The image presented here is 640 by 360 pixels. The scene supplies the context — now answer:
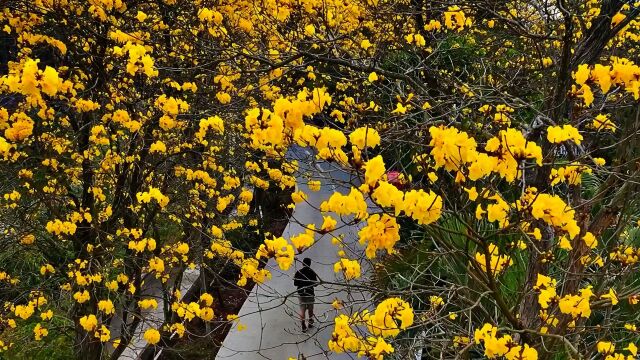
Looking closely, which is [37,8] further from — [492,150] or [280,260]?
[492,150]

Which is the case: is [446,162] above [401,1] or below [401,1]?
below

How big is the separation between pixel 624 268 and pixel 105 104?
17.5 ft

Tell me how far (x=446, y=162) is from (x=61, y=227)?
409 cm

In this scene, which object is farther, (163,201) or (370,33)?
(370,33)

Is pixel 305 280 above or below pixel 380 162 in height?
above

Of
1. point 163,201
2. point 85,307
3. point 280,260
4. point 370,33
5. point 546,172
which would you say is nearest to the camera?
point 280,260

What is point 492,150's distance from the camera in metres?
2.00

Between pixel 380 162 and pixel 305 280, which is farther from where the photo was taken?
pixel 305 280

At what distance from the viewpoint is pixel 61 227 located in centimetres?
493

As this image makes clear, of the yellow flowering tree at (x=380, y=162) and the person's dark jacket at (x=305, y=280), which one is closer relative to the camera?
the yellow flowering tree at (x=380, y=162)

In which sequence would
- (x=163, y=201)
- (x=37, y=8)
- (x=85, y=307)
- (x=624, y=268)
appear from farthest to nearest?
(x=85, y=307), (x=163, y=201), (x=37, y=8), (x=624, y=268)

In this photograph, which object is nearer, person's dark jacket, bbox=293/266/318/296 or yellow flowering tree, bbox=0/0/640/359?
yellow flowering tree, bbox=0/0/640/359

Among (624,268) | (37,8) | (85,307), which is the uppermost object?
(37,8)

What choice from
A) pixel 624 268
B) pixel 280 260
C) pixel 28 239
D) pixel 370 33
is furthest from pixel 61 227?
pixel 370 33
